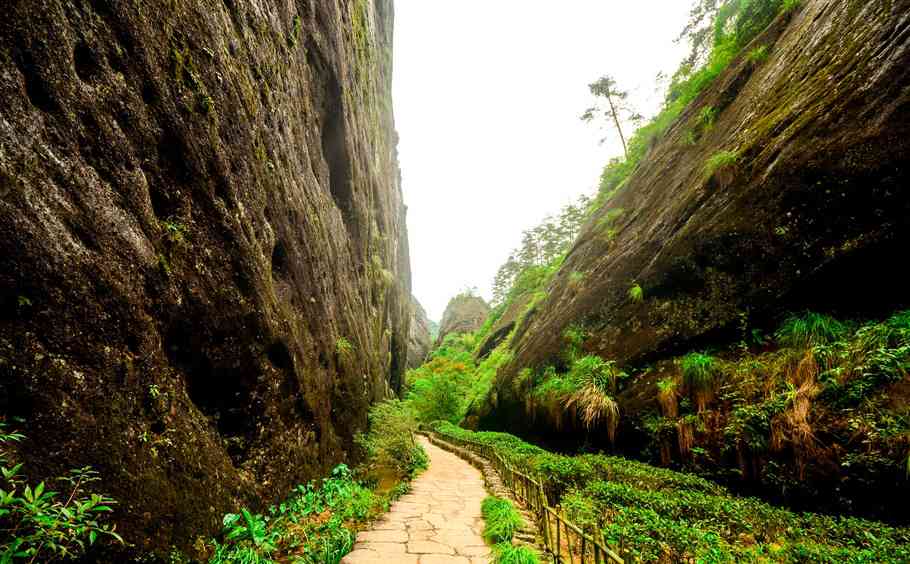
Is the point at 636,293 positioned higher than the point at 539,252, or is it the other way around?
the point at 539,252

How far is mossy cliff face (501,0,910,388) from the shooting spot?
20.5ft

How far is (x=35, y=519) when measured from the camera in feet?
7.82

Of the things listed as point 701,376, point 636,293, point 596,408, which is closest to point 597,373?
point 596,408

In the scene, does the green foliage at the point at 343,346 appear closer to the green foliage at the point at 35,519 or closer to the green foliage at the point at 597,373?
the green foliage at the point at 597,373

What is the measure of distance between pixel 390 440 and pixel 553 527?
5260 millimetres

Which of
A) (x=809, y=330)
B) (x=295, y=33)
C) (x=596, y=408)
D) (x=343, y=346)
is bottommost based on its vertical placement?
(x=596, y=408)

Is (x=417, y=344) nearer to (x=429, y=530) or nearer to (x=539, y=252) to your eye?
(x=539, y=252)

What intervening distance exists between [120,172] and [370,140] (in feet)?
44.1

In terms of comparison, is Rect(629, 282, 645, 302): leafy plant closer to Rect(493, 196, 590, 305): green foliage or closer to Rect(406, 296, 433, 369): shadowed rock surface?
Rect(493, 196, 590, 305): green foliage

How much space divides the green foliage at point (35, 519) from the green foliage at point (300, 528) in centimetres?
167

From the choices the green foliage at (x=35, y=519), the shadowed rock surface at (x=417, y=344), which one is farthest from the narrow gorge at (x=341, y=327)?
the shadowed rock surface at (x=417, y=344)

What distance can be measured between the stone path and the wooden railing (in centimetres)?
86

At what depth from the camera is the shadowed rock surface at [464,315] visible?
57.6 m

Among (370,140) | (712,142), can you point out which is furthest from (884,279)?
(370,140)
